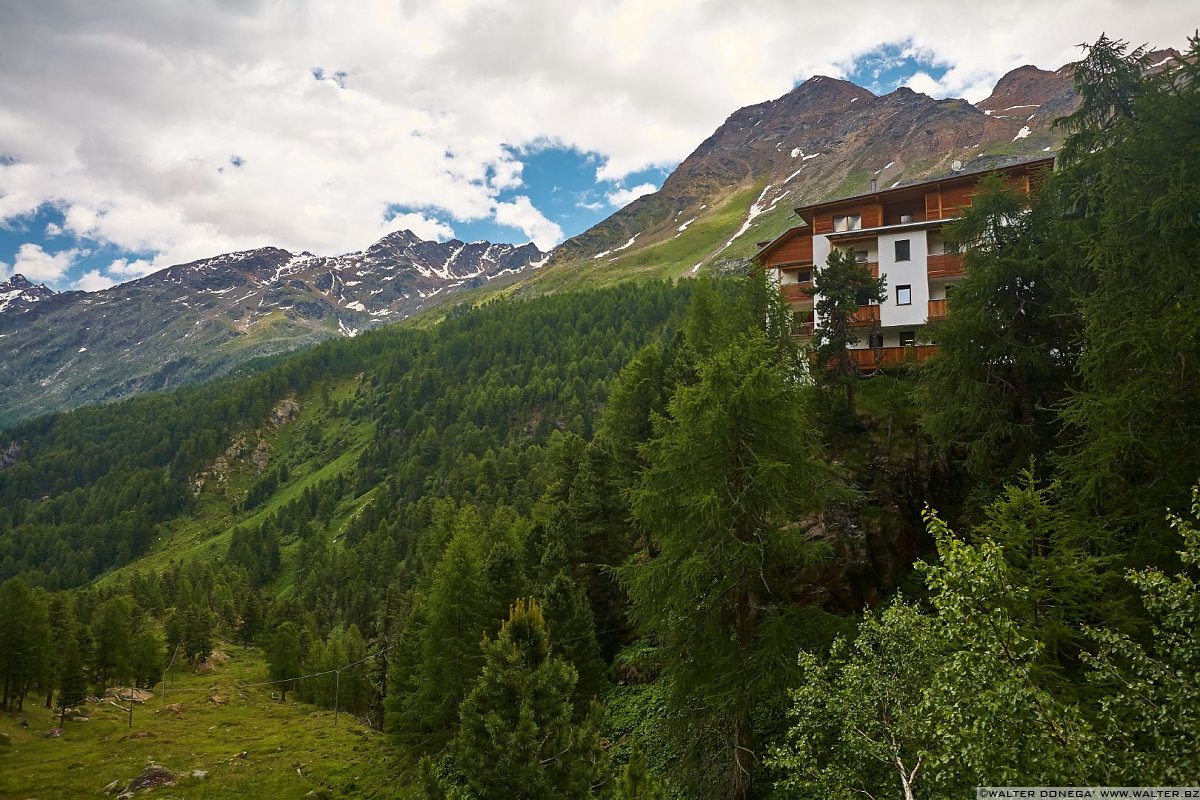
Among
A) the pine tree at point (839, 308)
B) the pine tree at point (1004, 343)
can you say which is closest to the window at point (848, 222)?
the pine tree at point (839, 308)

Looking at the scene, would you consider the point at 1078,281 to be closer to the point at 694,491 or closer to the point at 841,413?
the point at 841,413

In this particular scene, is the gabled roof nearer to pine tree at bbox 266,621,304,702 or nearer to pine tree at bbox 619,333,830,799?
pine tree at bbox 619,333,830,799

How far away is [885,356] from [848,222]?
11949 mm

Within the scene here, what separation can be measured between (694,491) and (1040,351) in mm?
17086

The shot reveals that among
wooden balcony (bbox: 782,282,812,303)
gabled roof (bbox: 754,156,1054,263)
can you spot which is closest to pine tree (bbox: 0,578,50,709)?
gabled roof (bbox: 754,156,1054,263)

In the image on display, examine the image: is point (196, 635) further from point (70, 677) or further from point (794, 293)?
point (794, 293)

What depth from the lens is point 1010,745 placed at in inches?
353

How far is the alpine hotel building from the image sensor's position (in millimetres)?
38906

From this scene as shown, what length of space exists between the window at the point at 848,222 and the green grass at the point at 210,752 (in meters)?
47.3

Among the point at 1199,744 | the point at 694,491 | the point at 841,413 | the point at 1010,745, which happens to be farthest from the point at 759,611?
the point at 841,413

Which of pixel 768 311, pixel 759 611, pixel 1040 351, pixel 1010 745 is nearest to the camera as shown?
pixel 1010 745

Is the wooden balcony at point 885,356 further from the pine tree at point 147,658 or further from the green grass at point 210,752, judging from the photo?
the pine tree at point 147,658

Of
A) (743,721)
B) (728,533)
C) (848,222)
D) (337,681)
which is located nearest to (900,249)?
(848,222)

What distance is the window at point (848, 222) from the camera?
142 feet
